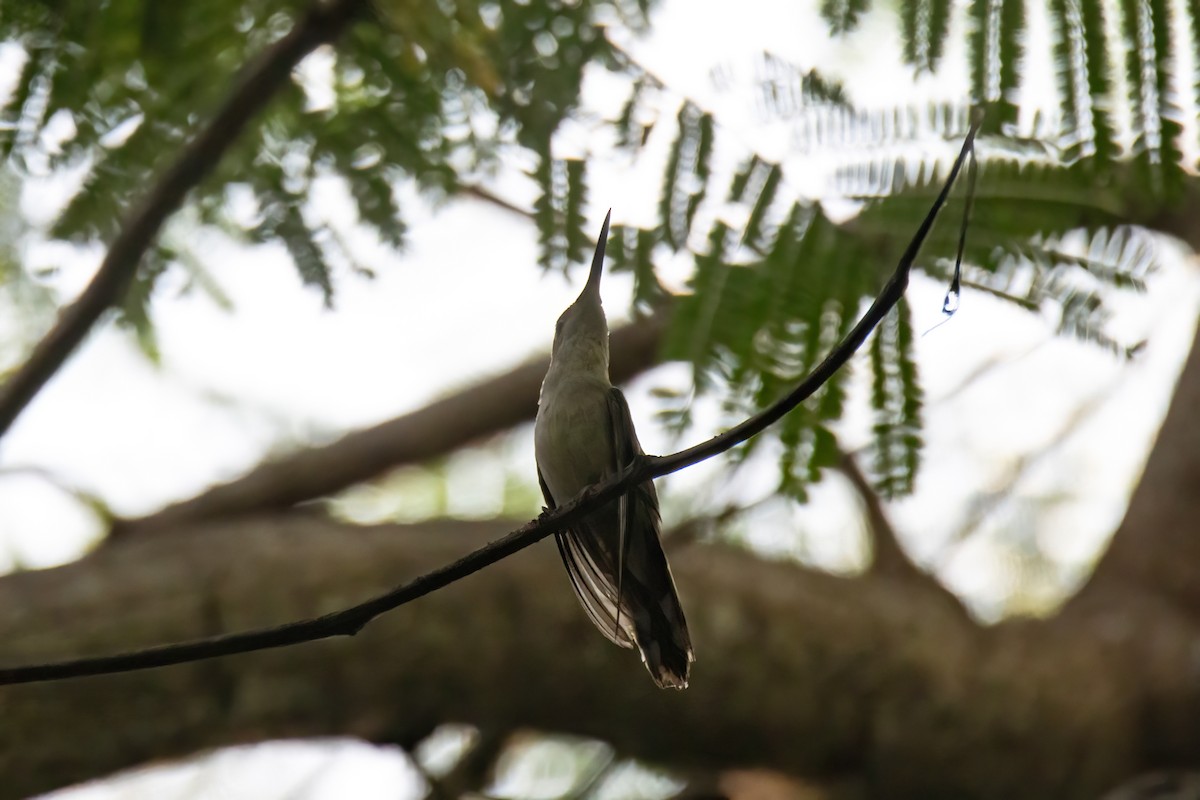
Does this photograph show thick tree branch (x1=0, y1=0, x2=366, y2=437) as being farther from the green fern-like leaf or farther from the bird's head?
the green fern-like leaf

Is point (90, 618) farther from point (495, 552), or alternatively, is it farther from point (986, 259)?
point (986, 259)

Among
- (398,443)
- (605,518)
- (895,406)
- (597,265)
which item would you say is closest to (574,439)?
(605,518)

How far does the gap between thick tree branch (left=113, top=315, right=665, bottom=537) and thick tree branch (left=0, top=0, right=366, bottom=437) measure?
7.19ft

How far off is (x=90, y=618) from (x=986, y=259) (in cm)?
369

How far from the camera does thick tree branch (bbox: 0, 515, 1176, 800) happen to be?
466 centimetres

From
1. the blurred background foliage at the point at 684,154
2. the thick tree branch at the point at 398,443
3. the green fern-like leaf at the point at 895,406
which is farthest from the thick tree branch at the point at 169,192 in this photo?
the thick tree branch at the point at 398,443

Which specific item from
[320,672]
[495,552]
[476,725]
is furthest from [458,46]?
[476,725]

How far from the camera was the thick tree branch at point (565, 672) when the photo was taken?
15.3 feet

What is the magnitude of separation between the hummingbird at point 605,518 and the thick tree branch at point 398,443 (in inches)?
69.6

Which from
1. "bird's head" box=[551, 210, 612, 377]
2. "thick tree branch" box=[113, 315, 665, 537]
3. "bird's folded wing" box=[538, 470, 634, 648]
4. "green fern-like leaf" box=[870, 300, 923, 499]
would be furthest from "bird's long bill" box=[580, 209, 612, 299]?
"thick tree branch" box=[113, 315, 665, 537]

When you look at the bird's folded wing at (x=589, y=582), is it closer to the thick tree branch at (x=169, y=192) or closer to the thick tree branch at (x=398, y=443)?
the thick tree branch at (x=169, y=192)

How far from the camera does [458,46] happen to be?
348 centimetres

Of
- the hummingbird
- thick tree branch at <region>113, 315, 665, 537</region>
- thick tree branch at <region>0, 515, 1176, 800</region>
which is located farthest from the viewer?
thick tree branch at <region>113, 315, 665, 537</region>

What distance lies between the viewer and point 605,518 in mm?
3812
